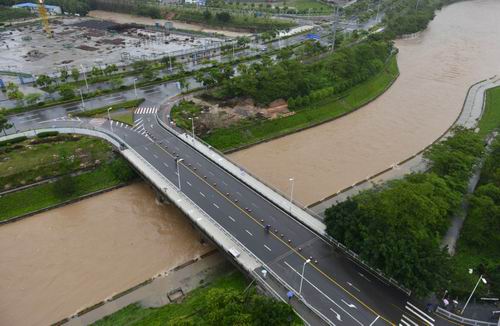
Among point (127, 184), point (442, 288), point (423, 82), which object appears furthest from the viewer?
point (423, 82)

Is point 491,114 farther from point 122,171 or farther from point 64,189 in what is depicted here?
point 64,189

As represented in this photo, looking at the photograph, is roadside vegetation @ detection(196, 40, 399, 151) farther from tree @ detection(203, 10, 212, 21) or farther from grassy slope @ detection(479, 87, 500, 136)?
tree @ detection(203, 10, 212, 21)

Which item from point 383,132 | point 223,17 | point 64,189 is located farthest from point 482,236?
point 223,17

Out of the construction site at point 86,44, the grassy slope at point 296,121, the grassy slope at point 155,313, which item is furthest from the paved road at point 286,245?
the construction site at point 86,44

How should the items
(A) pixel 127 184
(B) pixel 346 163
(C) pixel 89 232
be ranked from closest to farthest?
1. (C) pixel 89 232
2. (A) pixel 127 184
3. (B) pixel 346 163

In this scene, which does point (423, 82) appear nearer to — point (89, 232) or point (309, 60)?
point (309, 60)

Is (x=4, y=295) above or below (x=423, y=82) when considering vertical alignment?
below

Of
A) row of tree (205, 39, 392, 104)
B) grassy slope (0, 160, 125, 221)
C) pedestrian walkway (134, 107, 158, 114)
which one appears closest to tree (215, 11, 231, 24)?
row of tree (205, 39, 392, 104)

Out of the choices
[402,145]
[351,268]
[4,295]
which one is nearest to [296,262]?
[351,268]
